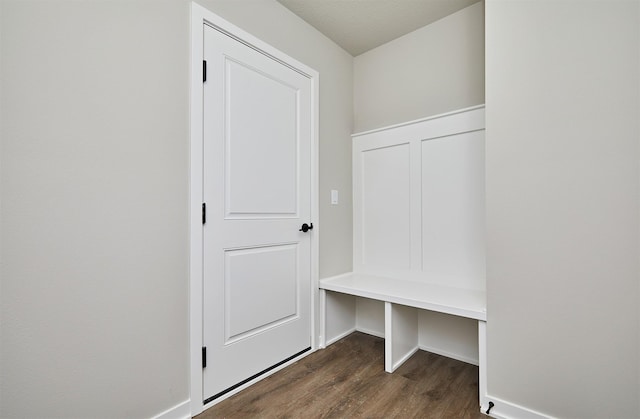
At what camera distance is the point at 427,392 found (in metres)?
1.75

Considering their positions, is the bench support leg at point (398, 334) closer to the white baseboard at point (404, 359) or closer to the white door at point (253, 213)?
the white baseboard at point (404, 359)

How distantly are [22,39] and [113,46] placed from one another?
30 cm

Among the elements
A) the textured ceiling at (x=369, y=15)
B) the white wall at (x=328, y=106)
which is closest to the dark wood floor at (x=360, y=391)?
the white wall at (x=328, y=106)

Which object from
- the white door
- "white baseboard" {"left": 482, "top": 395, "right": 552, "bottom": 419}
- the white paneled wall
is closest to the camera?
"white baseboard" {"left": 482, "top": 395, "right": 552, "bottom": 419}

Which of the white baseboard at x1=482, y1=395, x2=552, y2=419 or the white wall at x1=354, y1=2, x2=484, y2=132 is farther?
the white wall at x1=354, y1=2, x2=484, y2=132

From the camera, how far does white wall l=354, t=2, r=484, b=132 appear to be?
2.13m

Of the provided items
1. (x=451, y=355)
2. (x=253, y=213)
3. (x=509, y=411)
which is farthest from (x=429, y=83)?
(x=509, y=411)

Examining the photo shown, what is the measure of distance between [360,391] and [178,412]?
38.2 inches

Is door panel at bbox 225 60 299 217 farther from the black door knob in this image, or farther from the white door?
A: the black door knob

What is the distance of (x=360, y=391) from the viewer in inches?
69.2

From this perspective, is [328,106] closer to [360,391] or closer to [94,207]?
[94,207]

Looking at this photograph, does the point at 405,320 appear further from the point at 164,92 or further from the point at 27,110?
the point at 27,110

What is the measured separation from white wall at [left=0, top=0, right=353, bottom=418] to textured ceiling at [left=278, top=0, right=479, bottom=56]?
0.78 meters

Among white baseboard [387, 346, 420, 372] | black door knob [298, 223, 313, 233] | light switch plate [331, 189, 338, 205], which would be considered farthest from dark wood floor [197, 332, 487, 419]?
light switch plate [331, 189, 338, 205]
